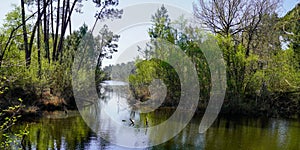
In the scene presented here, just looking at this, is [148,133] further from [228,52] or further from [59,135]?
[228,52]

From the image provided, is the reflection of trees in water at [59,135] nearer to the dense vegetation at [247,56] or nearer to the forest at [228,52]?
the forest at [228,52]

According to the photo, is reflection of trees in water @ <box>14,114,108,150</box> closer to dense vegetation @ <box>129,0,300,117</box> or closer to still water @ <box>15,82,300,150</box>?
still water @ <box>15,82,300,150</box>

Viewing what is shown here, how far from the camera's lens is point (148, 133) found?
1198 cm

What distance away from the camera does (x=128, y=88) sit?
22969 millimetres

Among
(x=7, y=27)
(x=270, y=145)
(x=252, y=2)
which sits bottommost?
(x=270, y=145)

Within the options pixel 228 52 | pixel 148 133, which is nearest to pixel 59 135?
pixel 148 133

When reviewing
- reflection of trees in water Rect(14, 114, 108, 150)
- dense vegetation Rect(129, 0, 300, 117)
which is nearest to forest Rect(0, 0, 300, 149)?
dense vegetation Rect(129, 0, 300, 117)

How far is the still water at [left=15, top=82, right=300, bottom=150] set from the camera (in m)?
10.0

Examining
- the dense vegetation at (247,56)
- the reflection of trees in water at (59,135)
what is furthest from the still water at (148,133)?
the dense vegetation at (247,56)

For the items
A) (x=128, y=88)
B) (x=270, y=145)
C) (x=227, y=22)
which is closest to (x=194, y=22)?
(x=227, y=22)

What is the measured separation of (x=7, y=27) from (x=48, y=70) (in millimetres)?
6548

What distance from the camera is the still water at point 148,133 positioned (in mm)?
10016

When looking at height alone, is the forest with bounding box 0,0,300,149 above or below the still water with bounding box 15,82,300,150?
above

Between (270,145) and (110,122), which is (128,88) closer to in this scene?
(110,122)
